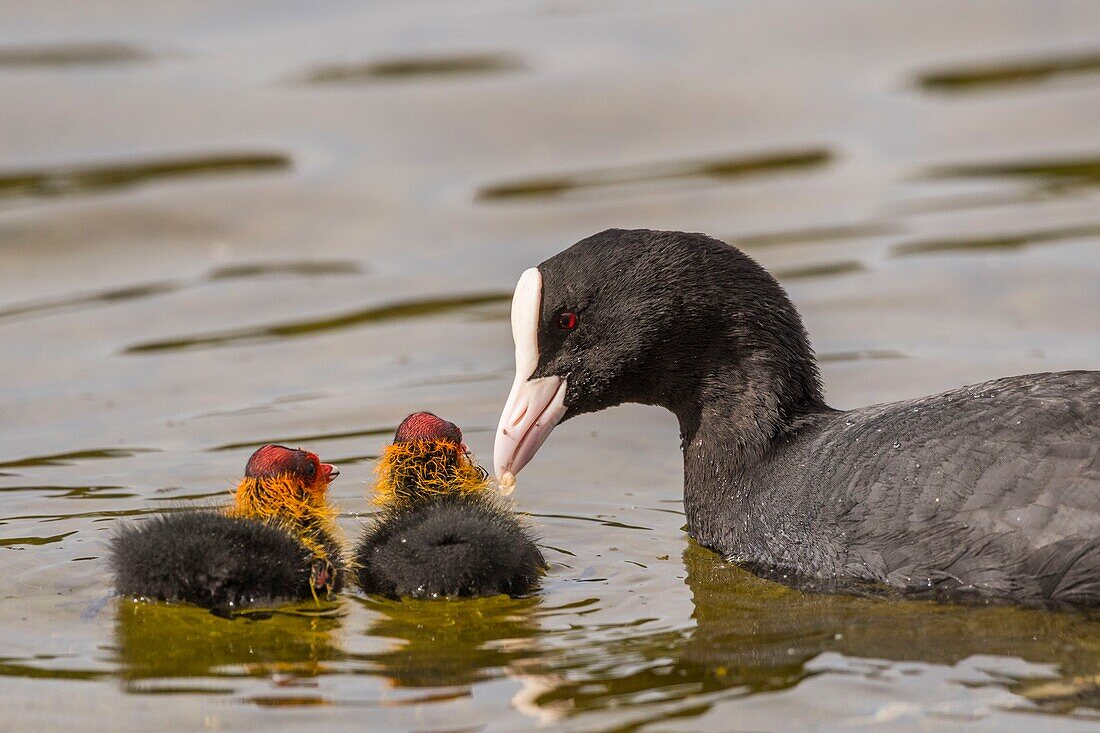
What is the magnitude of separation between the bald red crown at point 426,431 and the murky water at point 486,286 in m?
0.50

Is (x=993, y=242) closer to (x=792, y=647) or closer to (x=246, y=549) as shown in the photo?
(x=792, y=647)

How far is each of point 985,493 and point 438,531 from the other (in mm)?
1449

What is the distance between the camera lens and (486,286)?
9.01m

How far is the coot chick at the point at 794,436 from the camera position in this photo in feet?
15.1

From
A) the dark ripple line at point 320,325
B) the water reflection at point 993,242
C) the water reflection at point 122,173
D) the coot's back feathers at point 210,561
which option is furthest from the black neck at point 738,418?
the water reflection at point 122,173

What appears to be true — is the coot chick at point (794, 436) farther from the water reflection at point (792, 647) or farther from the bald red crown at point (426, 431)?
the bald red crown at point (426, 431)

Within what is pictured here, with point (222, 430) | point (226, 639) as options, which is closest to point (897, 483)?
point (226, 639)

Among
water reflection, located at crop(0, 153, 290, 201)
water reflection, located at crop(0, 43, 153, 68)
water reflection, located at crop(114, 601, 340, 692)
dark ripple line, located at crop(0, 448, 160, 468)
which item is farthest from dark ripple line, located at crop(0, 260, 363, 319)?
water reflection, located at crop(114, 601, 340, 692)

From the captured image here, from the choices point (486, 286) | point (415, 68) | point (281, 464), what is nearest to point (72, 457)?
point (281, 464)

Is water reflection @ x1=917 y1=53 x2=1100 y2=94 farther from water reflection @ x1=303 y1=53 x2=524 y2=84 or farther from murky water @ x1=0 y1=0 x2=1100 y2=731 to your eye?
water reflection @ x1=303 y1=53 x2=524 y2=84

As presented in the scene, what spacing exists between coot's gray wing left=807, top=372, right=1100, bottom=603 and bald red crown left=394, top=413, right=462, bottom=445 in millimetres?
1085

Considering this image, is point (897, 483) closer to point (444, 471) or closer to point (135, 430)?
point (444, 471)

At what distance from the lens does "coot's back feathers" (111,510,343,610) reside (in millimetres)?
4551

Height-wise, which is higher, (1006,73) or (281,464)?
(1006,73)
